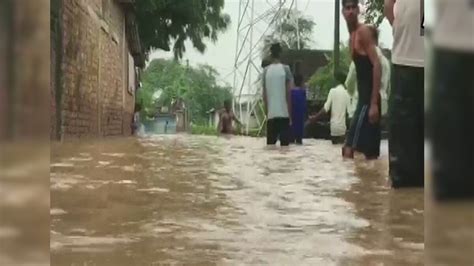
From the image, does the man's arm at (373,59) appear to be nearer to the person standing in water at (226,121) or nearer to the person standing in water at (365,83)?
the person standing in water at (365,83)

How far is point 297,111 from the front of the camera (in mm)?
8172

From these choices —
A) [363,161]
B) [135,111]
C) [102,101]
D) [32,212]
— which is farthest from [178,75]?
[32,212]

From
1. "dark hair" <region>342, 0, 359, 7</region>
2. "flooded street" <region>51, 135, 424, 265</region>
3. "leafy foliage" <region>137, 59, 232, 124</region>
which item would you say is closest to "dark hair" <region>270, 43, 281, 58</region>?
"dark hair" <region>342, 0, 359, 7</region>

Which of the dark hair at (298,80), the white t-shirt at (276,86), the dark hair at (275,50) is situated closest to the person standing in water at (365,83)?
the white t-shirt at (276,86)

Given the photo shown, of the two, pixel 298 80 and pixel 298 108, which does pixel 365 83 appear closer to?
pixel 298 108

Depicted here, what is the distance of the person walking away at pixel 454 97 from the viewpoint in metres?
0.84

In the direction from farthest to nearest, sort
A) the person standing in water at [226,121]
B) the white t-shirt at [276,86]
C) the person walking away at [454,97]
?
1. the person standing in water at [226,121]
2. the white t-shirt at [276,86]
3. the person walking away at [454,97]

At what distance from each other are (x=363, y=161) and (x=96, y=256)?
3.38m

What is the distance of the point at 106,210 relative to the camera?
2531 millimetres

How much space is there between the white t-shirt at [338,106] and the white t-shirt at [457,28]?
629 cm

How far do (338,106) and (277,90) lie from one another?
28.7 inches

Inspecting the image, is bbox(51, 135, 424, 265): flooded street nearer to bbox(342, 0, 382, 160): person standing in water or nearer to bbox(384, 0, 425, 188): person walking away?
bbox(384, 0, 425, 188): person walking away

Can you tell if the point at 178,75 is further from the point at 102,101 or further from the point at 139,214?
the point at 139,214

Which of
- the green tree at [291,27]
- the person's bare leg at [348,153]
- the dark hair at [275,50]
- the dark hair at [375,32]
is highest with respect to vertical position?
the green tree at [291,27]
